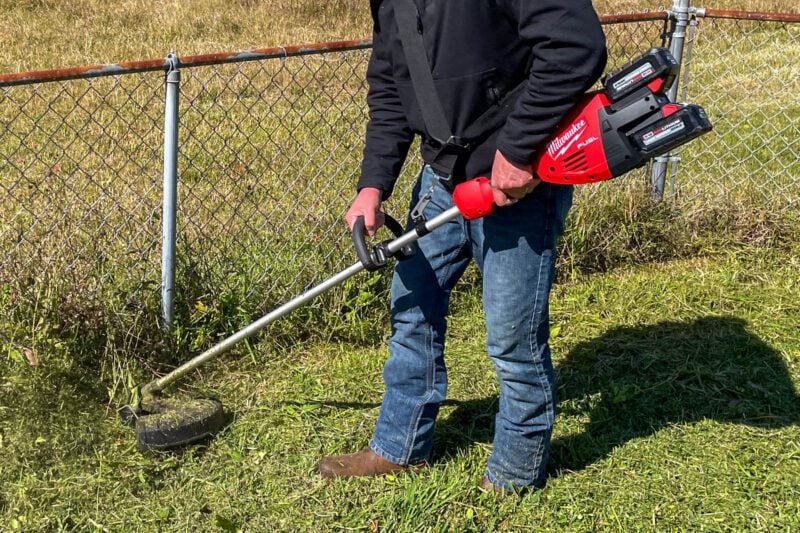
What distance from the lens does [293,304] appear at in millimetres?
2916

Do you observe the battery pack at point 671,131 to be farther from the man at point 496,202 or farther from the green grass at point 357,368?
the green grass at point 357,368

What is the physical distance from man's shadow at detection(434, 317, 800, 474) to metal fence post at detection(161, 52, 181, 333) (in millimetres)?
1246

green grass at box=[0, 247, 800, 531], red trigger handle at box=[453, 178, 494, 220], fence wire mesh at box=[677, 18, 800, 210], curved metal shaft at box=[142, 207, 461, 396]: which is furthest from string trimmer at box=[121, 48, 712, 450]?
fence wire mesh at box=[677, 18, 800, 210]

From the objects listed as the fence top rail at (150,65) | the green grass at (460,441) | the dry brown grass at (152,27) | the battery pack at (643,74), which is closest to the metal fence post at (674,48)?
the green grass at (460,441)

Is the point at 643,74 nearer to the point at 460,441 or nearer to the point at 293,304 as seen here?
the point at 293,304

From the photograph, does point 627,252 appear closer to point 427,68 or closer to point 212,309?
point 212,309

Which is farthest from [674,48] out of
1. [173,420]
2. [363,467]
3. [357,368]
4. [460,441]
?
[173,420]

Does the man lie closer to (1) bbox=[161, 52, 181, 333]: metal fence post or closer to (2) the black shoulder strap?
(2) the black shoulder strap

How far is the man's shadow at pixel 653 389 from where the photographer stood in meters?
3.34

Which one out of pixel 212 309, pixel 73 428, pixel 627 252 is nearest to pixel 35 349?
pixel 73 428

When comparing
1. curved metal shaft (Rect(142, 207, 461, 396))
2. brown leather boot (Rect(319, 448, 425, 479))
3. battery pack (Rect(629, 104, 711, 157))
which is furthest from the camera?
brown leather boot (Rect(319, 448, 425, 479))

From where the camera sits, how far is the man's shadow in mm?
3336

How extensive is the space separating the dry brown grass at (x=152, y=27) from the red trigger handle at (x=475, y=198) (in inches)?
260

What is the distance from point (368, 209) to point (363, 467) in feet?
3.09
